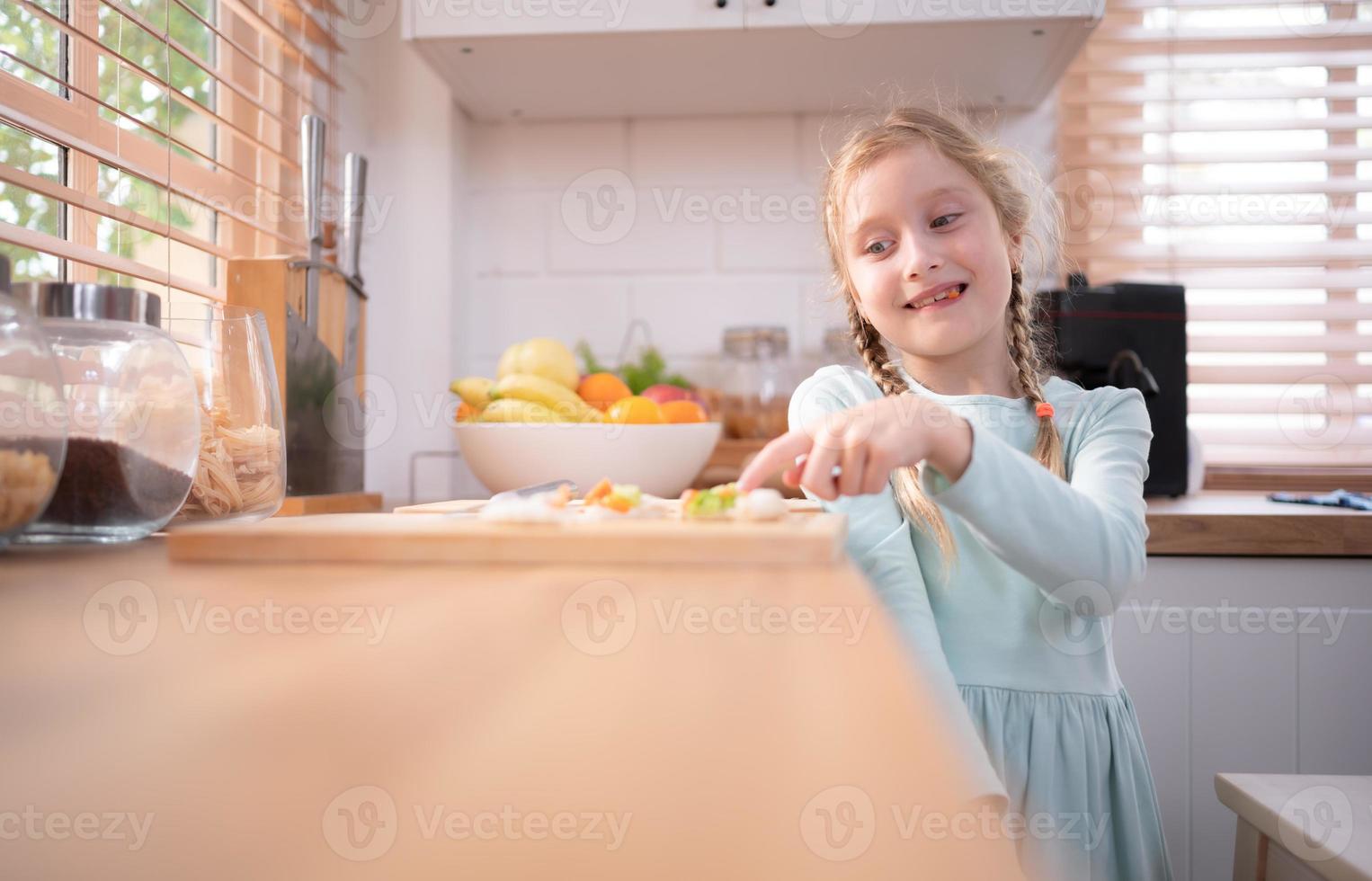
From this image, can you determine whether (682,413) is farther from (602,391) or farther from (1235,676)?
(1235,676)

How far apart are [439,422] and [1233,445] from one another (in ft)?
4.78

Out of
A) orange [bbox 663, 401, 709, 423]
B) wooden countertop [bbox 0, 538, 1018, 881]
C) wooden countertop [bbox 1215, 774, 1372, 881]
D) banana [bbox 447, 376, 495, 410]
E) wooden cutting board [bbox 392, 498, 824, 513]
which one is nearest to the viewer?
wooden countertop [bbox 0, 538, 1018, 881]

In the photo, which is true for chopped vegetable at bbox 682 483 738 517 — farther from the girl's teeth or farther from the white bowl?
the white bowl

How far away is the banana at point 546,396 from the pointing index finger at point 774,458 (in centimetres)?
71

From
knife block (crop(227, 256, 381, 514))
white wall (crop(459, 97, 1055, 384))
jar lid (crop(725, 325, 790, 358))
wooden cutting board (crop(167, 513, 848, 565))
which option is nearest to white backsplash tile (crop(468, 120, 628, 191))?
white wall (crop(459, 97, 1055, 384))

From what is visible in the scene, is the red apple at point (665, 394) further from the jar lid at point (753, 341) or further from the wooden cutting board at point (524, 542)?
the wooden cutting board at point (524, 542)

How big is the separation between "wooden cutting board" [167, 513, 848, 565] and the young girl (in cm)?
13

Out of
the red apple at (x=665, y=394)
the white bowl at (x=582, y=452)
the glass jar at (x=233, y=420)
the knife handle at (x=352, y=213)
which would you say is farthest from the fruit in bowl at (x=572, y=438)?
the glass jar at (x=233, y=420)

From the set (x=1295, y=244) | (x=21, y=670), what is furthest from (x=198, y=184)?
(x=1295, y=244)

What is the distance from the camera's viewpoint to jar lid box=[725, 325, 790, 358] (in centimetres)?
183

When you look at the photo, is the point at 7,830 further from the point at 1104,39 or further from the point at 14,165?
the point at 1104,39

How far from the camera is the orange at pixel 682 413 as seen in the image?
1312 millimetres

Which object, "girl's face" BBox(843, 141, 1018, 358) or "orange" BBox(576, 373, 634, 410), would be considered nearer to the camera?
"girl's face" BBox(843, 141, 1018, 358)

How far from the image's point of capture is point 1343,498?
1.42 metres
